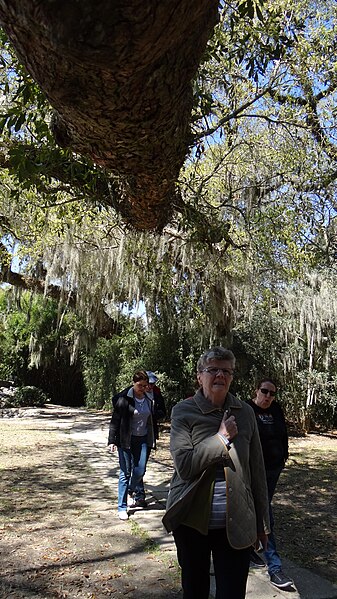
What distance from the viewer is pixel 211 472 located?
2441mm

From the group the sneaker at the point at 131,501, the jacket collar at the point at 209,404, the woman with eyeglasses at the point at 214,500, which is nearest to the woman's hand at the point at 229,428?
the woman with eyeglasses at the point at 214,500

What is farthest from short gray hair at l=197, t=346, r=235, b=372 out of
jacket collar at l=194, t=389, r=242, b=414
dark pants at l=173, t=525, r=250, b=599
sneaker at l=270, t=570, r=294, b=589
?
sneaker at l=270, t=570, r=294, b=589

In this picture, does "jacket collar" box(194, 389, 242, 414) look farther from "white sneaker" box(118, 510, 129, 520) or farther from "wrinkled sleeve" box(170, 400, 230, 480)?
"white sneaker" box(118, 510, 129, 520)

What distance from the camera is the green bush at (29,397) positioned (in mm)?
21281

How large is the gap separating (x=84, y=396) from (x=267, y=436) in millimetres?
21201

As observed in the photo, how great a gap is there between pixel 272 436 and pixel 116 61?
3.16 metres

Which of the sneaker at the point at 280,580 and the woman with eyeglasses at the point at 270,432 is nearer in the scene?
the sneaker at the point at 280,580

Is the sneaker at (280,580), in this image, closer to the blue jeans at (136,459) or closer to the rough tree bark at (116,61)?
the blue jeans at (136,459)

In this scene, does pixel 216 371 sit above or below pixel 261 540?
above

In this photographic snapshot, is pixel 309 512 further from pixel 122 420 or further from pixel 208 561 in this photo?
pixel 208 561

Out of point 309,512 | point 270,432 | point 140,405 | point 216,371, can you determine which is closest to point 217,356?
point 216,371

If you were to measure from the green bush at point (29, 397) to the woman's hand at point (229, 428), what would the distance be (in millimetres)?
20021

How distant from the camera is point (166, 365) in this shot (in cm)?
1516

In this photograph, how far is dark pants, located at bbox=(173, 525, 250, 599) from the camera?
2.34m
